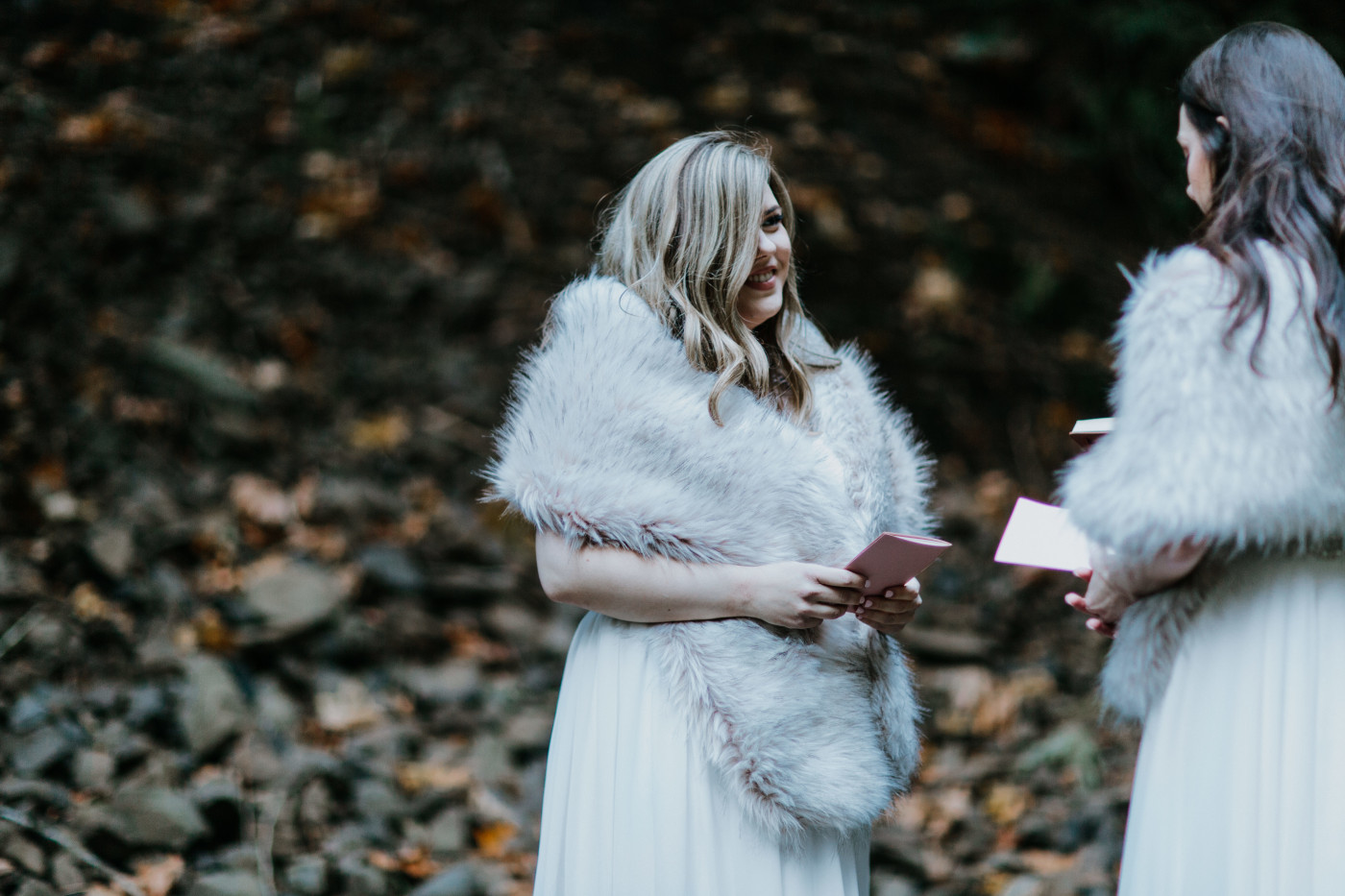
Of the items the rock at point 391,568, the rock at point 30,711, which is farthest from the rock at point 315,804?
the rock at point 391,568

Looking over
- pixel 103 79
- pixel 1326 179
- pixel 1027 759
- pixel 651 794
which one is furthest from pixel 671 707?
pixel 103 79

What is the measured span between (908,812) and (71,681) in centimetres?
336

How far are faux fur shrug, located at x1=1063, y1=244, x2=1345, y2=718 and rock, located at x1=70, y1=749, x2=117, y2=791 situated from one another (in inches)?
135

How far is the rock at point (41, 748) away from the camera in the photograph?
12.0ft

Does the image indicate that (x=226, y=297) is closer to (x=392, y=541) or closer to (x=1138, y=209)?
(x=392, y=541)

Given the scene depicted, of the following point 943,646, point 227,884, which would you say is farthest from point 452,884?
point 943,646

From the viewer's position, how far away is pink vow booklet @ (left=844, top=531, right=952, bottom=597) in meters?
1.93

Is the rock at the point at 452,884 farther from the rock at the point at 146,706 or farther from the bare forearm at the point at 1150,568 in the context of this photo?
the bare forearm at the point at 1150,568

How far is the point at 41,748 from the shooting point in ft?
12.3

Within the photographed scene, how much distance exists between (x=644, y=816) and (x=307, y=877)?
6.31 ft

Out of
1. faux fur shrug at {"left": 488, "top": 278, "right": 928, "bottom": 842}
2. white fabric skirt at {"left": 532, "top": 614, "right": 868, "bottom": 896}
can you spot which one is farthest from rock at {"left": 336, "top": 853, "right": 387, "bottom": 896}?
faux fur shrug at {"left": 488, "top": 278, "right": 928, "bottom": 842}

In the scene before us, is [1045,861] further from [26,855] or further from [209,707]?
[26,855]

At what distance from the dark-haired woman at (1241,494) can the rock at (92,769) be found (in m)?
3.34

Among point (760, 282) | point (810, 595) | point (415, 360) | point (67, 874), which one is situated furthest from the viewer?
point (415, 360)
